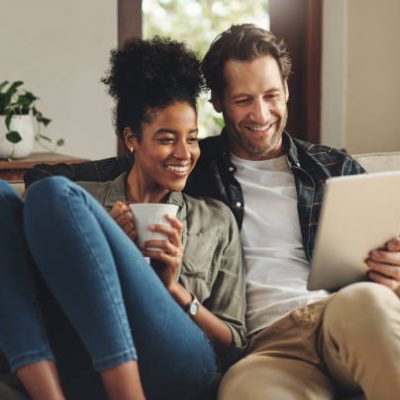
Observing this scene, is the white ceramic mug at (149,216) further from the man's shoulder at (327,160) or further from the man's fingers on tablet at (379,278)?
the man's shoulder at (327,160)

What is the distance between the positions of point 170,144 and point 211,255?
0.25 meters

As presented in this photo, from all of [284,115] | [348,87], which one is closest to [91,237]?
[284,115]

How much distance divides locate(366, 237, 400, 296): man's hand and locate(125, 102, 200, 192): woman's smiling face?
422 mm

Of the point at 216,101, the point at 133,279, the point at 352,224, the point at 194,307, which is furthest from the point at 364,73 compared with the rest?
the point at 133,279

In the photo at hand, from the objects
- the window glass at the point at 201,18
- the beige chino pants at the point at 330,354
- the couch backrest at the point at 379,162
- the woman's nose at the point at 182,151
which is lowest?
the beige chino pants at the point at 330,354

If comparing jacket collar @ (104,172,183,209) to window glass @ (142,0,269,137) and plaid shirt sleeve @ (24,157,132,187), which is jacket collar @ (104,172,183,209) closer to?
plaid shirt sleeve @ (24,157,132,187)

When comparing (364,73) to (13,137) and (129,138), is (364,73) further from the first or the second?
(129,138)

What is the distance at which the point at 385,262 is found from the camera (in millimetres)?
1517

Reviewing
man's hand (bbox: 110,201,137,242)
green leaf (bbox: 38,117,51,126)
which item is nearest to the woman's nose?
man's hand (bbox: 110,201,137,242)

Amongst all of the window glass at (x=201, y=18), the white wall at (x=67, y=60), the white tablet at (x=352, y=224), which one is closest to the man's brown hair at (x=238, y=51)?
the white tablet at (x=352, y=224)

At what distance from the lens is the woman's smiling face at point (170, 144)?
1617 millimetres

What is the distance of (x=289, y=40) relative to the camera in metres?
3.30

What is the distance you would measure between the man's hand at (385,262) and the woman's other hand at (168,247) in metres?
0.40

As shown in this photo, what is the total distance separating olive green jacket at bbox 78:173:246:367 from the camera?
5.15 feet
